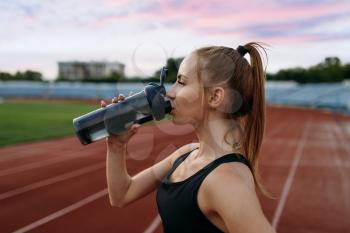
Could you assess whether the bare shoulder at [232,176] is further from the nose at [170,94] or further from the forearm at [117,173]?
the forearm at [117,173]

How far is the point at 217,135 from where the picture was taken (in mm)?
1593

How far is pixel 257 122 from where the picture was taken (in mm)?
1683

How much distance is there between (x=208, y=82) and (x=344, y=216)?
582cm

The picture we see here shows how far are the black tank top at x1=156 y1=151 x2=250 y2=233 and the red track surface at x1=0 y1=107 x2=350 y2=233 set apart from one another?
35 centimetres

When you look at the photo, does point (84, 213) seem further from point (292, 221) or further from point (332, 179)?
point (332, 179)

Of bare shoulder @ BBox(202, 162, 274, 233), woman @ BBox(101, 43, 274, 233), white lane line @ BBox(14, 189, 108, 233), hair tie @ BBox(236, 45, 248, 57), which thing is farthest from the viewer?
white lane line @ BBox(14, 189, 108, 233)

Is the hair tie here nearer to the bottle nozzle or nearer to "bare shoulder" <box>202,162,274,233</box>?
the bottle nozzle

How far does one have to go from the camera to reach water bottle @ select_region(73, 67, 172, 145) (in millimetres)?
1512

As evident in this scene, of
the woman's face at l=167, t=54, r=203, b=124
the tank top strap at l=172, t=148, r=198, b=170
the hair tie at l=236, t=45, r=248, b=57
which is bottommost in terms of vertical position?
the tank top strap at l=172, t=148, r=198, b=170

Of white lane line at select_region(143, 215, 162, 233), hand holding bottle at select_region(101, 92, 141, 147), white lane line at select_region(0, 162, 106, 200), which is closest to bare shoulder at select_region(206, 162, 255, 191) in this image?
hand holding bottle at select_region(101, 92, 141, 147)

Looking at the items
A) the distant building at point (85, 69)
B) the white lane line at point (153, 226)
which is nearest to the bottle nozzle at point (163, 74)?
the white lane line at point (153, 226)

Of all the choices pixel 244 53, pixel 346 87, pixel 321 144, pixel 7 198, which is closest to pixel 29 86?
pixel 346 87

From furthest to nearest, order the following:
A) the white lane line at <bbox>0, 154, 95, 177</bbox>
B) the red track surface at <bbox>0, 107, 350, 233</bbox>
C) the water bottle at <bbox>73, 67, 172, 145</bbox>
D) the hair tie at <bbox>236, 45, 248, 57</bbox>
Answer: the white lane line at <bbox>0, 154, 95, 177</bbox>
the red track surface at <bbox>0, 107, 350, 233</bbox>
the hair tie at <bbox>236, 45, 248, 57</bbox>
the water bottle at <bbox>73, 67, 172, 145</bbox>

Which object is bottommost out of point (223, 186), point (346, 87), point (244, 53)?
point (346, 87)
